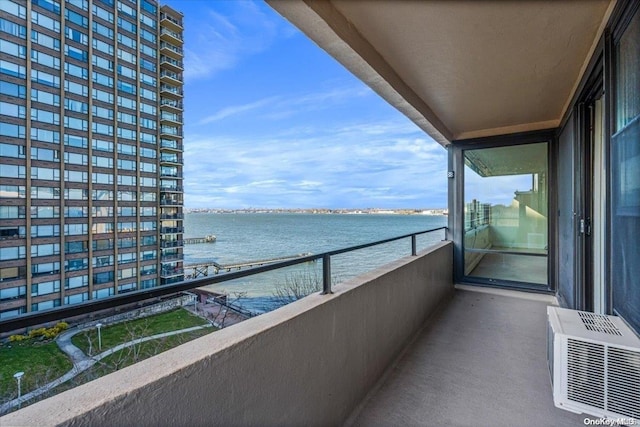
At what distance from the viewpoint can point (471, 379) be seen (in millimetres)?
2025

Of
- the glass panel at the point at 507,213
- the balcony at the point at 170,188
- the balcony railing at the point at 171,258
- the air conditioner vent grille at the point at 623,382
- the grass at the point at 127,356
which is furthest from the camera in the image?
the balcony at the point at 170,188

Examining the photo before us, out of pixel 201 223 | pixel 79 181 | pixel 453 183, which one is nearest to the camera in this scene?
pixel 453 183

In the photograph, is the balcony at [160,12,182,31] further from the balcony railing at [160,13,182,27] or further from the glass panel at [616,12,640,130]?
the glass panel at [616,12,640,130]

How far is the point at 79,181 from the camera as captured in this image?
474cm

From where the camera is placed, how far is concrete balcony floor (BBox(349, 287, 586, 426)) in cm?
167

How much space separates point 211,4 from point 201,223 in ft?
52.6

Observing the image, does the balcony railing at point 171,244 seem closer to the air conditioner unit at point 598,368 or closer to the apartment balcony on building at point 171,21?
the air conditioner unit at point 598,368

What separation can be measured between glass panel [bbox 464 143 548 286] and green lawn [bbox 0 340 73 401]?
4439 millimetres

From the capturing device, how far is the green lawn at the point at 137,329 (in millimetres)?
973

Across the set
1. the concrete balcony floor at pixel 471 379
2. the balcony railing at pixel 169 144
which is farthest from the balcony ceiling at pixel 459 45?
the balcony railing at pixel 169 144

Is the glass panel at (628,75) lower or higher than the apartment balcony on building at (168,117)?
lower

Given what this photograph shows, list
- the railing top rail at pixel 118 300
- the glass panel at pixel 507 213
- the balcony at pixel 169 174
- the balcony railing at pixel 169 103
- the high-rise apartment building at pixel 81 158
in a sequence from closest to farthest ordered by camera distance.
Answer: the railing top rail at pixel 118 300 < the high-rise apartment building at pixel 81 158 < the glass panel at pixel 507 213 < the balcony at pixel 169 174 < the balcony railing at pixel 169 103

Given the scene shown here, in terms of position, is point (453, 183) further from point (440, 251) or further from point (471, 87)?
point (471, 87)

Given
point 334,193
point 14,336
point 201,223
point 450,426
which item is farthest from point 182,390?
point 334,193
